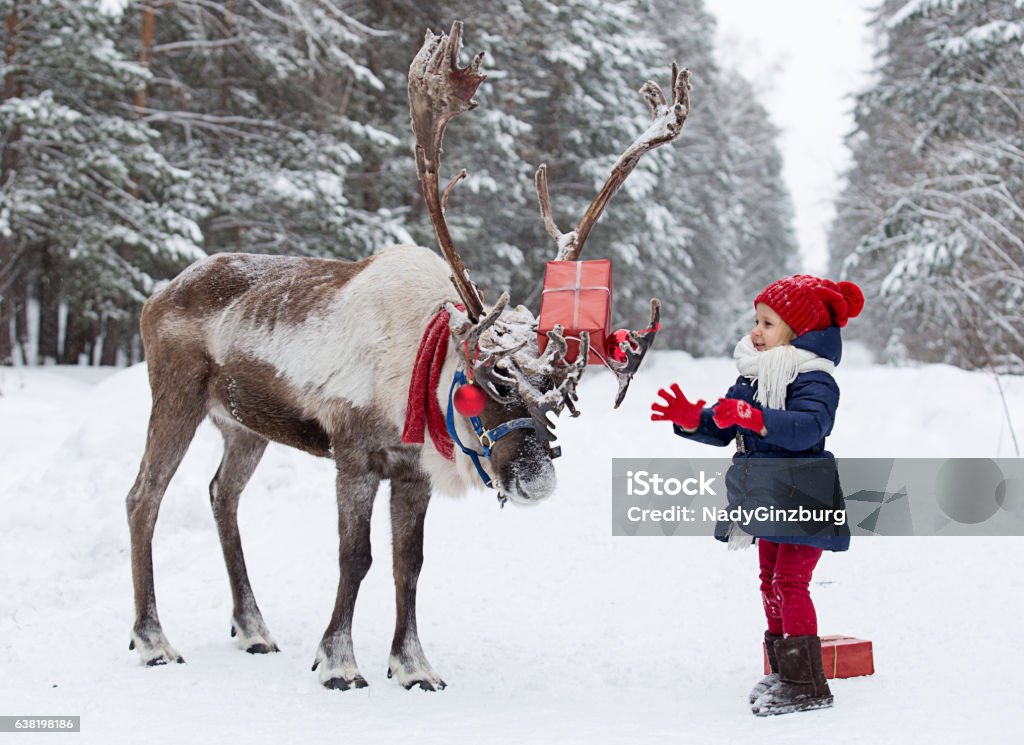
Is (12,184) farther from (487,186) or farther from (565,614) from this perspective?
(565,614)

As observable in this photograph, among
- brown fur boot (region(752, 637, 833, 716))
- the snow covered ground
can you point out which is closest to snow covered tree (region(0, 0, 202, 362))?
the snow covered ground

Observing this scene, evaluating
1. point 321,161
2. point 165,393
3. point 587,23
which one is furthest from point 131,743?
point 587,23

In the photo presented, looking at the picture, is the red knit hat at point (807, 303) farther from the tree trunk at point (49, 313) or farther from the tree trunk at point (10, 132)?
the tree trunk at point (49, 313)

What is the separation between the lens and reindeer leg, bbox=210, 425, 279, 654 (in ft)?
16.0

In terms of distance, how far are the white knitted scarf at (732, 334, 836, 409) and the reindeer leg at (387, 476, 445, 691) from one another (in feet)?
5.36

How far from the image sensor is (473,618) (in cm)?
531

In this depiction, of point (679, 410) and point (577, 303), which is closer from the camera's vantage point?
point (679, 410)

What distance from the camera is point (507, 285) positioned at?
64.1 feet

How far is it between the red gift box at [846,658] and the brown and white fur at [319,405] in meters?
1.34

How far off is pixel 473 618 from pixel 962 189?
14.8m

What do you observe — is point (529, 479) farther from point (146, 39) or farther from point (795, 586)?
point (146, 39)

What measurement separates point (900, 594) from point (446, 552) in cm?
287

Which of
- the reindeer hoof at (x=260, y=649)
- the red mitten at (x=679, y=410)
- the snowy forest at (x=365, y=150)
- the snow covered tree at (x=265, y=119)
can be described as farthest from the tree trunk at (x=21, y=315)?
the red mitten at (x=679, y=410)

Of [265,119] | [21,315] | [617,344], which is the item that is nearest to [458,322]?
[617,344]
